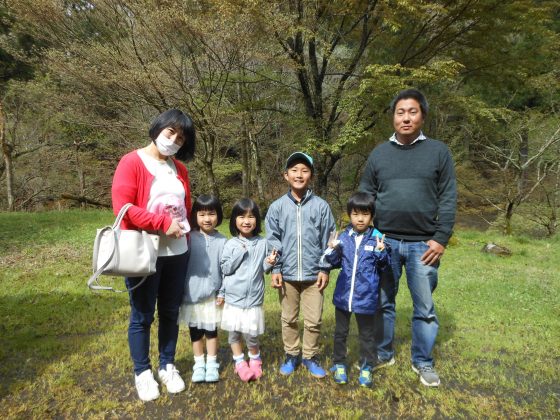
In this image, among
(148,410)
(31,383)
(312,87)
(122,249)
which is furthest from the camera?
(312,87)

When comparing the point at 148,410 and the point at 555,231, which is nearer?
the point at 148,410

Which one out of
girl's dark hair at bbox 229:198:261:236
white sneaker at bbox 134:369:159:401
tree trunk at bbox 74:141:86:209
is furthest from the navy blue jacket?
tree trunk at bbox 74:141:86:209

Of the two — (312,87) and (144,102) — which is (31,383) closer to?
(144,102)

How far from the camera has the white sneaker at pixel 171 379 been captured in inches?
105

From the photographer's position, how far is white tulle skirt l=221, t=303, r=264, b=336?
2.77 m

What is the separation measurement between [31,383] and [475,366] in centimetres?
372

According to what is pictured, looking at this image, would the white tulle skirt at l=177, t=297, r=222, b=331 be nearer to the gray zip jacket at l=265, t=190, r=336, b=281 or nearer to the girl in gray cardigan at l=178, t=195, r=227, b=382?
the girl in gray cardigan at l=178, t=195, r=227, b=382

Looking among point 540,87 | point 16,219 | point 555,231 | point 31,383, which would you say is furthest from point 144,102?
point 555,231

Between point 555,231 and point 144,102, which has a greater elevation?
point 144,102

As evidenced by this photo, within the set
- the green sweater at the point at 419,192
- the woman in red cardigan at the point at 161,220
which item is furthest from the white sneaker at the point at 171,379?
the green sweater at the point at 419,192

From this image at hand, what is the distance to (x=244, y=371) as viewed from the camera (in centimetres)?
287

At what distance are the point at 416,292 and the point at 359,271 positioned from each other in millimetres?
485

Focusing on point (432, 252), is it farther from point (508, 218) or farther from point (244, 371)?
point (508, 218)

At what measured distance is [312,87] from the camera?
38.1 ft
